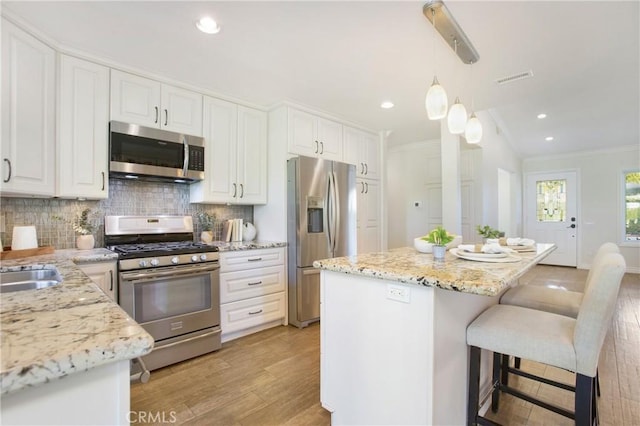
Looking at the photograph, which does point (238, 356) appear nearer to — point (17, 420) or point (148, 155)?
point (148, 155)

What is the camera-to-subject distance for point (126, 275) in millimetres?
2229

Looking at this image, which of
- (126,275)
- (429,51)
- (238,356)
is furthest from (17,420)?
(429,51)

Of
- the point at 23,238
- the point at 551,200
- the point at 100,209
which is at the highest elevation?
the point at 551,200

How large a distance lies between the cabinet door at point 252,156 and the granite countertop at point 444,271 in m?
1.92

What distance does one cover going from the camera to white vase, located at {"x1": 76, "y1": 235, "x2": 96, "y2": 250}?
248 cm

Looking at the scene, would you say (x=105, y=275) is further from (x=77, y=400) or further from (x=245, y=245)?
(x=77, y=400)

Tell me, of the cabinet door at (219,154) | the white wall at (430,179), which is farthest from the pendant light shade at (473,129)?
the white wall at (430,179)

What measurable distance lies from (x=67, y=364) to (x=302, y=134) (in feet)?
10.5

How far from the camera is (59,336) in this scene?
0.65 m

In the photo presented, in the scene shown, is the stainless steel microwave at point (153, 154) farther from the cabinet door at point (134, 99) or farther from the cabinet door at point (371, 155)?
the cabinet door at point (371, 155)

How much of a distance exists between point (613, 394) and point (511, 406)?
780mm

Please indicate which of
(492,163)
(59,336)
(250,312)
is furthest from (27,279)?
(492,163)

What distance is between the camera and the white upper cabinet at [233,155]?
3.08m

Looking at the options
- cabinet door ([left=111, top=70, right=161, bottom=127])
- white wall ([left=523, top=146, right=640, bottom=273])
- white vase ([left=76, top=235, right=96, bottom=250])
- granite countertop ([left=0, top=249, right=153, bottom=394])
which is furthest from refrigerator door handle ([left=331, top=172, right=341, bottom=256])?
white wall ([left=523, top=146, right=640, bottom=273])
